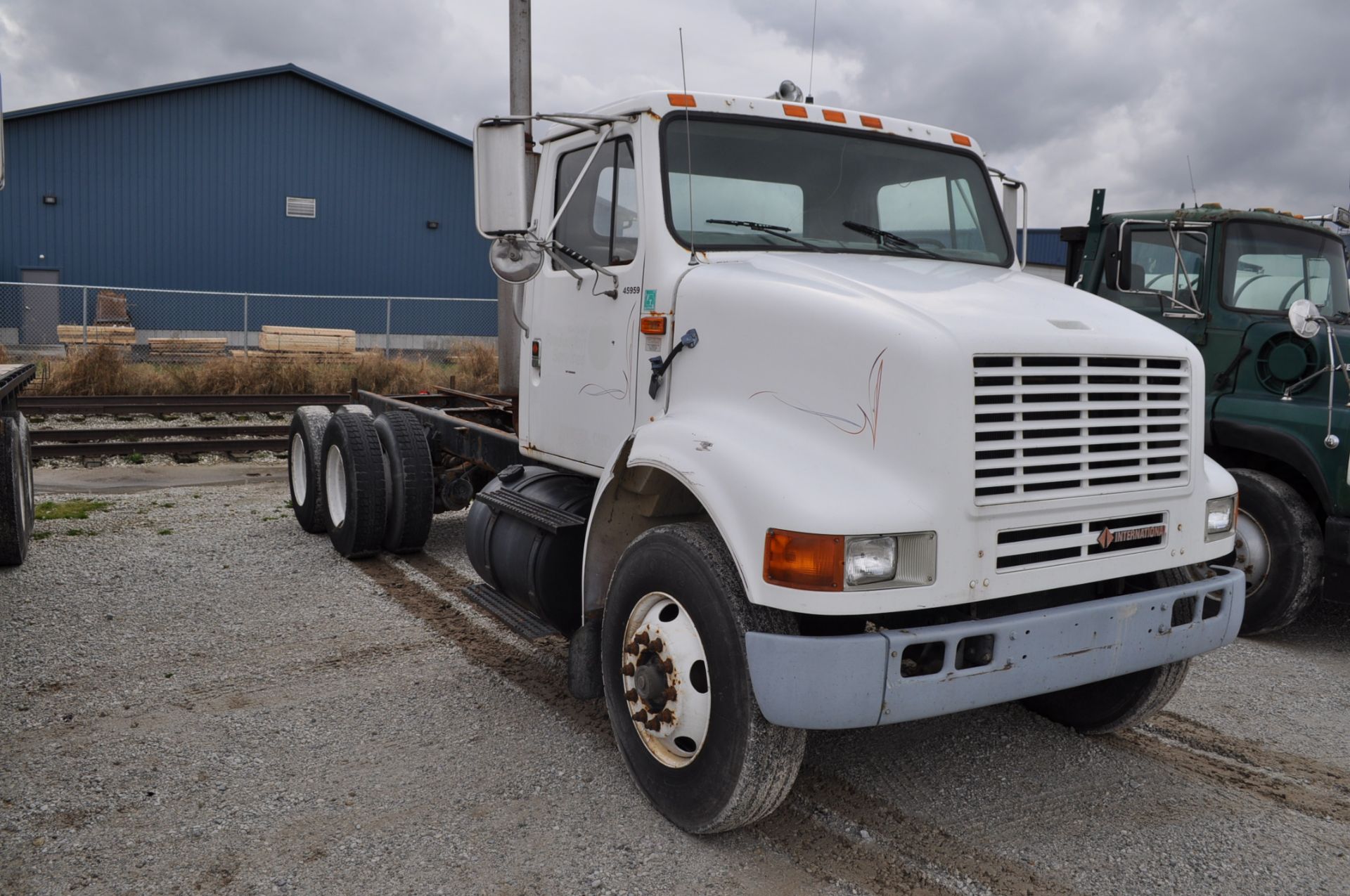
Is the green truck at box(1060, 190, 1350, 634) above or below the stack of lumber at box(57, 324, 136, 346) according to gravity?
below

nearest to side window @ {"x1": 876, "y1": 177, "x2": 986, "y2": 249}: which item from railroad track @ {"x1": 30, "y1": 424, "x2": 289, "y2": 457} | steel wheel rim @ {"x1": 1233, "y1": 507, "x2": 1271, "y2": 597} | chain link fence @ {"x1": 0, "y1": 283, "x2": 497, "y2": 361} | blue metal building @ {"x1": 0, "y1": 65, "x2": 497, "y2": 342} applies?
steel wheel rim @ {"x1": 1233, "y1": 507, "x2": 1271, "y2": 597}

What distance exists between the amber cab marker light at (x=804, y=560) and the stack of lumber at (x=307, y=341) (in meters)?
20.0

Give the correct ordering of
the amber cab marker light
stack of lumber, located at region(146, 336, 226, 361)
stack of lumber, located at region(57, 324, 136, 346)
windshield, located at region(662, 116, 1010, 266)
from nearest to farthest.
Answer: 1. the amber cab marker light
2. windshield, located at region(662, 116, 1010, 266)
3. stack of lumber, located at region(146, 336, 226, 361)
4. stack of lumber, located at region(57, 324, 136, 346)

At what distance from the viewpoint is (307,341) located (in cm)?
2275

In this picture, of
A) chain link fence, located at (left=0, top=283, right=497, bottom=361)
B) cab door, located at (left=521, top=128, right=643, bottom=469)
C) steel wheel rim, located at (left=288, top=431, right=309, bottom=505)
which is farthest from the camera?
chain link fence, located at (left=0, top=283, right=497, bottom=361)

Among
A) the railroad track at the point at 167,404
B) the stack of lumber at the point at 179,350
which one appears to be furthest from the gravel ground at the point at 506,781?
the stack of lumber at the point at 179,350

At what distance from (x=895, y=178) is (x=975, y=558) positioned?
214 centimetres

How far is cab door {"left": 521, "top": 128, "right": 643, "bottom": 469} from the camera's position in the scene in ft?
14.3

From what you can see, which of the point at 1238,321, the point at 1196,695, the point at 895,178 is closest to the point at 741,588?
the point at 895,178

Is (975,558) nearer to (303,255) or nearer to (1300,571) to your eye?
(1300,571)

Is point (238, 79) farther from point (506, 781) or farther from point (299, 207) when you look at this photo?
point (506, 781)

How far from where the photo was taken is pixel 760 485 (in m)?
3.18

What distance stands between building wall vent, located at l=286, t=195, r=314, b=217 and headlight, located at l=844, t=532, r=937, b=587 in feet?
95.0

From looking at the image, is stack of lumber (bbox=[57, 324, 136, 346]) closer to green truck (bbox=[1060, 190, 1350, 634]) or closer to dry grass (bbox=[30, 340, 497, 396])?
dry grass (bbox=[30, 340, 497, 396])
